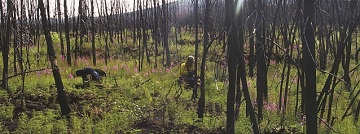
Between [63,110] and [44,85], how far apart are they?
2.78 m

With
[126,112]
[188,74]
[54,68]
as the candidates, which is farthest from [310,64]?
[188,74]

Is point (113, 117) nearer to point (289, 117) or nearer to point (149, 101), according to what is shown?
point (149, 101)

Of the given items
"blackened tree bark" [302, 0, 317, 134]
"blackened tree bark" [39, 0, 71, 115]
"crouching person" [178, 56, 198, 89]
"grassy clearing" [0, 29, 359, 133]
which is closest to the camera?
"blackened tree bark" [302, 0, 317, 134]

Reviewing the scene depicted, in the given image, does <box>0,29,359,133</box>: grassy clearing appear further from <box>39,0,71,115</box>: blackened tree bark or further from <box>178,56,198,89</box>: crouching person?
<box>178,56,198,89</box>: crouching person

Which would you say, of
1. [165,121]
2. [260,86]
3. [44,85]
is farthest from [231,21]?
[44,85]

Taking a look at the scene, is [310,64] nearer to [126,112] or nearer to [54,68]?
[126,112]

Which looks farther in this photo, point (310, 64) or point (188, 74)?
point (188, 74)

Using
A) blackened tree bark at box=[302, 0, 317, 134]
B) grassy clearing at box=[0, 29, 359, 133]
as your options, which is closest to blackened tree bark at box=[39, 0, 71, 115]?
grassy clearing at box=[0, 29, 359, 133]

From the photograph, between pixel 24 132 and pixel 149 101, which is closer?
pixel 24 132

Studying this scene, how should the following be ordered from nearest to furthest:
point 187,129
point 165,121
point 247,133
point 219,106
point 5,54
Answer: point 247,133, point 187,129, point 165,121, point 219,106, point 5,54

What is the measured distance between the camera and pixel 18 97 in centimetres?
787

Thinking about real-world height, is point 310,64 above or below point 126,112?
above

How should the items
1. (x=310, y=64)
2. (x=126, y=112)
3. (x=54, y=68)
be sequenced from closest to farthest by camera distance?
1. (x=310, y=64)
2. (x=54, y=68)
3. (x=126, y=112)

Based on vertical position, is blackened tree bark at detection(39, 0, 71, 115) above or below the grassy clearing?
above
